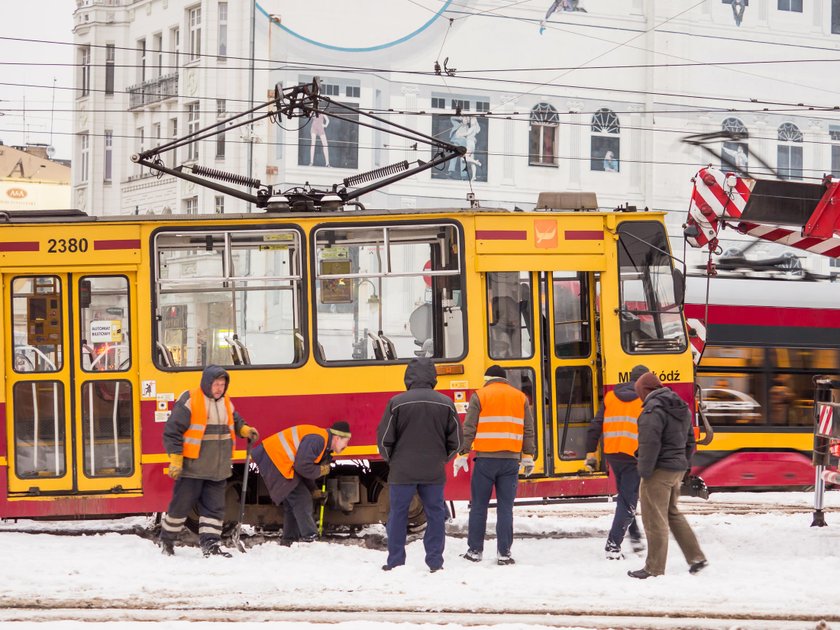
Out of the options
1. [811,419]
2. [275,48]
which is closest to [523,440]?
[811,419]

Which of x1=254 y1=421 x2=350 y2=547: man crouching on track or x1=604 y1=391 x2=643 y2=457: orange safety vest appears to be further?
x1=254 y1=421 x2=350 y2=547: man crouching on track

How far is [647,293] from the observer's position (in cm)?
1220

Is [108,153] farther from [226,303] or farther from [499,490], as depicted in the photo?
[499,490]

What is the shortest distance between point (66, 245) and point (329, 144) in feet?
76.3

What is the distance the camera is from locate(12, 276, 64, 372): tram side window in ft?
38.4

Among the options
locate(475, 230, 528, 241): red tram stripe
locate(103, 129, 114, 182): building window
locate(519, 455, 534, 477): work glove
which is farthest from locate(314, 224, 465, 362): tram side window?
locate(103, 129, 114, 182): building window

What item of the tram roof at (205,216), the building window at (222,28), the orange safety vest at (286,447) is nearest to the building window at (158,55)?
the building window at (222,28)

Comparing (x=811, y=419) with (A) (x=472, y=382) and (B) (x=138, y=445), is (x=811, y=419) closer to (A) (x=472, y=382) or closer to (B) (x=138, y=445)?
(A) (x=472, y=382)

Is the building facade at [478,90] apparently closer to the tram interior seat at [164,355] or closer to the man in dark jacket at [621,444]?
the tram interior seat at [164,355]

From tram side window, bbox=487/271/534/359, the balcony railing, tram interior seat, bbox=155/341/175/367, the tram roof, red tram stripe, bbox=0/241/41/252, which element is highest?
Result: the balcony railing

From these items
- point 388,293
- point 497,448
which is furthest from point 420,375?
point 388,293

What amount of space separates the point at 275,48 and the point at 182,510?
2508 cm

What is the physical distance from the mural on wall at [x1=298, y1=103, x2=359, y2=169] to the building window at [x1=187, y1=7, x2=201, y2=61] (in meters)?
A: 4.72

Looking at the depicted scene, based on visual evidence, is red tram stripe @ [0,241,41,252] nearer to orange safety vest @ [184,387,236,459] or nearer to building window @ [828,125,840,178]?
orange safety vest @ [184,387,236,459]
